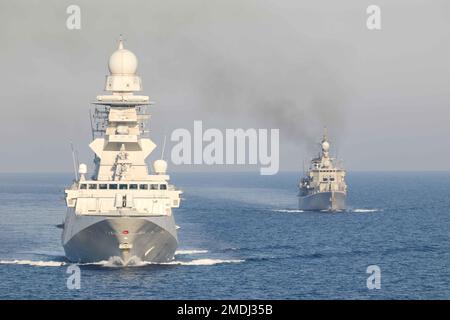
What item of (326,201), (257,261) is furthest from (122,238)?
(326,201)

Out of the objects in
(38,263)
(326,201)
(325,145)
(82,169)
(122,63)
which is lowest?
(38,263)

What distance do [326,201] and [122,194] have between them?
3336 inches

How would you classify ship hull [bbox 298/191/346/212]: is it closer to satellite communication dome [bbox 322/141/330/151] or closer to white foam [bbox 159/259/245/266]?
satellite communication dome [bbox 322/141/330/151]

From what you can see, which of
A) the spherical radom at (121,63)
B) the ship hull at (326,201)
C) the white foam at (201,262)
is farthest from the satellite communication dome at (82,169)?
the ship hull at (326,201)

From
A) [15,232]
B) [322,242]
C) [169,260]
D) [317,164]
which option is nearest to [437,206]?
[317,164]

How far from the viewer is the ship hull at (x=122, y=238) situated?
72125mm

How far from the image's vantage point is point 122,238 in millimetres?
72188

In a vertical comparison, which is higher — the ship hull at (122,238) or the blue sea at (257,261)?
the ship hull at (122,238)

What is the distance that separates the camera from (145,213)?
247ft

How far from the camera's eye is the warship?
158 m

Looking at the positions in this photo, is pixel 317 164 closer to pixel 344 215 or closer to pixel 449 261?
pixel 344 215

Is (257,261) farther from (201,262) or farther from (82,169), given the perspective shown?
(82,169)

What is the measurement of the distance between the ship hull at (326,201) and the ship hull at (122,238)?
274 feet

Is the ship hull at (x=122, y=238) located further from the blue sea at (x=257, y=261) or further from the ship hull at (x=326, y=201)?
the ship hull at (x=326, y=201)
